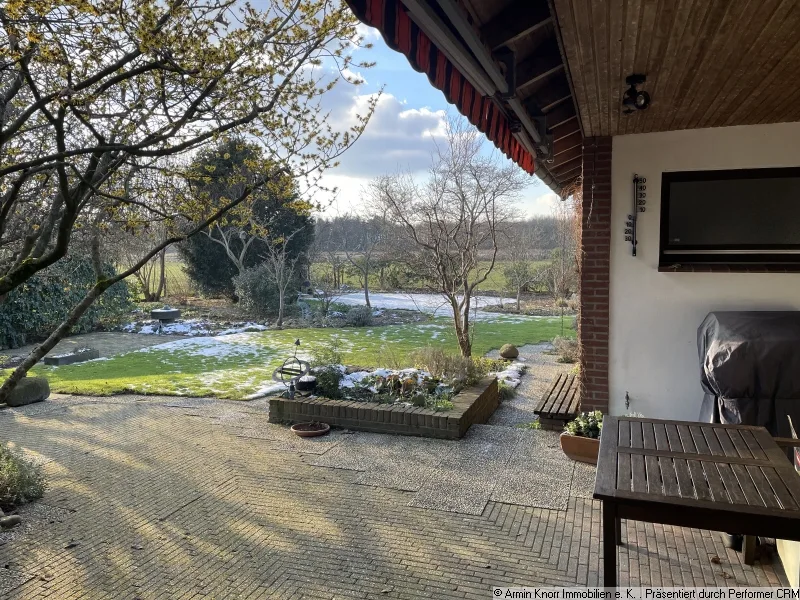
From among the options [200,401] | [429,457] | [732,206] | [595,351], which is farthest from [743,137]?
[200,401]

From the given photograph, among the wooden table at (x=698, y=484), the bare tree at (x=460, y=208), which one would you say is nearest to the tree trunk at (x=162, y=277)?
the bare tree at (x=460, y=208)

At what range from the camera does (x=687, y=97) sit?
3826 mm

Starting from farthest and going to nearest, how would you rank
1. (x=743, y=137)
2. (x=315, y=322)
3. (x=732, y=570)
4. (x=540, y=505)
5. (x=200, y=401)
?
(x=315, y=322), (x=200, y=401), (x=743, y=137), (x=540, y=505), (x=732, y=570)

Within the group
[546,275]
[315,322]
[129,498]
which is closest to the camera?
[129,498]

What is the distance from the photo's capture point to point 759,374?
12.7ft

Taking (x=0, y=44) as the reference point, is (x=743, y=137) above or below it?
below

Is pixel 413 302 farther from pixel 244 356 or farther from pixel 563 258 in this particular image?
pixel 244 356

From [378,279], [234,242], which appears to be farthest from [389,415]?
[378,279]

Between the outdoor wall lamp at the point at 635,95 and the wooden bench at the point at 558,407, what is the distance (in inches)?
122

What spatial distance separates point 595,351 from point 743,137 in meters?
2.26

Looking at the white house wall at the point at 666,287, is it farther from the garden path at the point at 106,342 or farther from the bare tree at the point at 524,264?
the bare tree at the point at 524,264

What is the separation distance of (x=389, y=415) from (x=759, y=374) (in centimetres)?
342

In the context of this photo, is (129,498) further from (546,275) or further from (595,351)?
(546,275)

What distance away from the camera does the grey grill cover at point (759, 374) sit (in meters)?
3.86
